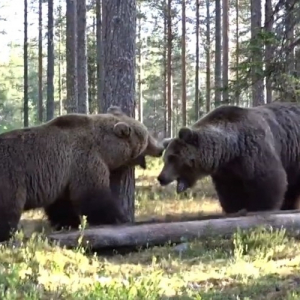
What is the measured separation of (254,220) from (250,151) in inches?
70.1

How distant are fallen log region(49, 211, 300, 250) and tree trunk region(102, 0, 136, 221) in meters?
1.84

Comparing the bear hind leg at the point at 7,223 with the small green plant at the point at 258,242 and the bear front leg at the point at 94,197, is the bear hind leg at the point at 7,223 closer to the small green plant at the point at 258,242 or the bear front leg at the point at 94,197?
the bear front leg at the point at 94,197

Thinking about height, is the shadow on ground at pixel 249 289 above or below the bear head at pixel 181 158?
below

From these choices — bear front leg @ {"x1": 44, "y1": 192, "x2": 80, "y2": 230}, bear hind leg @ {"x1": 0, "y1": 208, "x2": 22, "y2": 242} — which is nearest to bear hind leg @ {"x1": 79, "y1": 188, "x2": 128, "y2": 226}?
bear front leg @ {"x1": 44, "y1": 192, "x2": 80, "y2": 230}

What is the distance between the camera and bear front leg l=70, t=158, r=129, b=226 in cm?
807

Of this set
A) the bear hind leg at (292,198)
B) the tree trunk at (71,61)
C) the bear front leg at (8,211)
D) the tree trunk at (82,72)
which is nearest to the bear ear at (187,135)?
the bear hind leg at (292,198)

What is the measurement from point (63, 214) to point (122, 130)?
A: 56.9 inches

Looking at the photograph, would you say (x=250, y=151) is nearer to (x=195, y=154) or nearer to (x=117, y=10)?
(x=195, y=154)

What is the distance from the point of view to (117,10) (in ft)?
30.2

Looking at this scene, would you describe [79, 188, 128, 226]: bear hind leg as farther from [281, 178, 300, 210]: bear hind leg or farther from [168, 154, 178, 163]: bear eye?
[281, 178, 300, 210]: bear hind leg

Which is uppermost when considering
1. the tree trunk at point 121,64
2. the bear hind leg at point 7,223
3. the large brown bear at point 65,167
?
the tree trunk at point 121,64

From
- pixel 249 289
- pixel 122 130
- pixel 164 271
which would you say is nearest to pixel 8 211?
pixel 122 130

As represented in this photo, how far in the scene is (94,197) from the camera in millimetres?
8133

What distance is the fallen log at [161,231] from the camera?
7008mm
